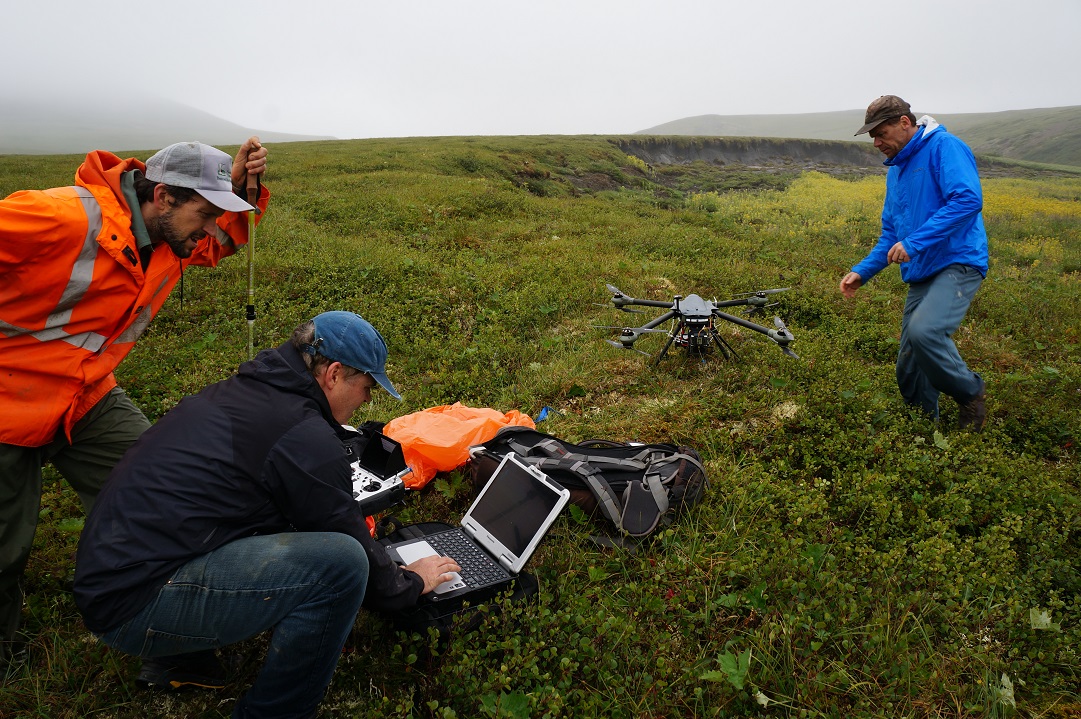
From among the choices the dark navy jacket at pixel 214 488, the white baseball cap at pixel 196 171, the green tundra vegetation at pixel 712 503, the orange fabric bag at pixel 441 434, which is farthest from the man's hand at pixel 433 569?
the white baseball cap at pixel 196 171

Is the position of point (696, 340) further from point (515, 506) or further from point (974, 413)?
point (515, 506)

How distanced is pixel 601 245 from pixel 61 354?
34.2ft

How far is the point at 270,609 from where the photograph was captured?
253 centimetres

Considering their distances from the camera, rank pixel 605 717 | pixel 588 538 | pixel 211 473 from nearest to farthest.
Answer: pixel 211 473
pixel 605 717
pixel 588 538

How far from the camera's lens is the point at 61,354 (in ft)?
10.2

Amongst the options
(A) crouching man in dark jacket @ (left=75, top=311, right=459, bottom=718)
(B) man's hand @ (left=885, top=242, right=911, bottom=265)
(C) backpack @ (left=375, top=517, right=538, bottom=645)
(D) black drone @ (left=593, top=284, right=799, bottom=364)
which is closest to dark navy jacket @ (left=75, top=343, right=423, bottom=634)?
(A) crouching man in dark jacket @ (left=75, top=311, right=459, bottom=718)

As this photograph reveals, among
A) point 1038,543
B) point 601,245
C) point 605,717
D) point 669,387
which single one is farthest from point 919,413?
point 601,245

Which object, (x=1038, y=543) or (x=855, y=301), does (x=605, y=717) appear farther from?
(x=855, y=301)

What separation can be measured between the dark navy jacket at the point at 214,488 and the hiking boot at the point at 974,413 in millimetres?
5369

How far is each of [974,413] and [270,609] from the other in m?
5.85

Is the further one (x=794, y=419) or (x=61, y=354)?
(x=794, y=419)

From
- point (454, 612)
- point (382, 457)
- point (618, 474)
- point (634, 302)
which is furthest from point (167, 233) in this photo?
point (634, 302)

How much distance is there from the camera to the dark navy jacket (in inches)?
94.3

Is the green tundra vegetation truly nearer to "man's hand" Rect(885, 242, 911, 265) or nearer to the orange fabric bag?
the orange fabric bag
